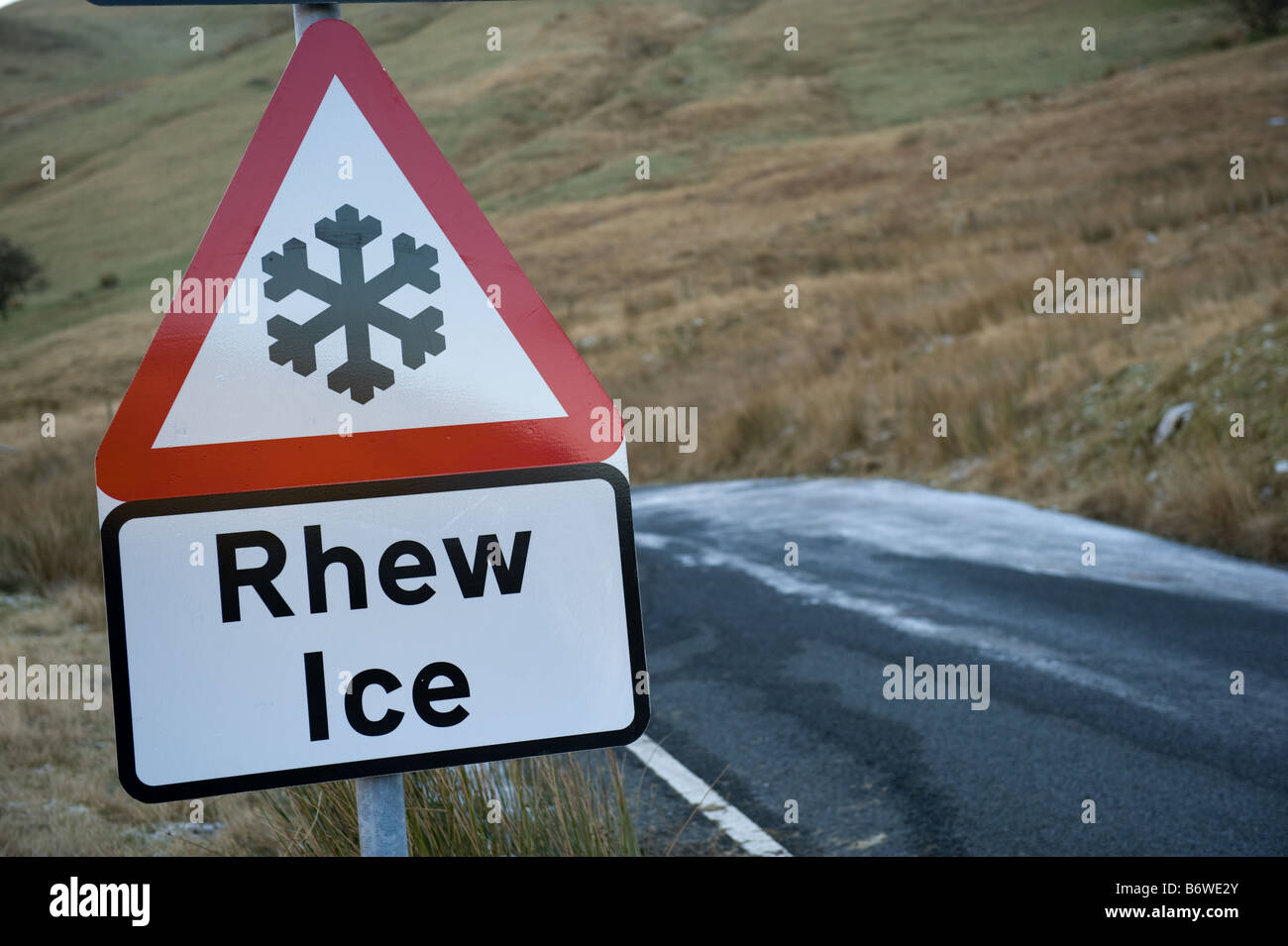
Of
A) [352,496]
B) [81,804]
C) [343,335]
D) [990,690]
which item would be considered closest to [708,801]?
[990,690]

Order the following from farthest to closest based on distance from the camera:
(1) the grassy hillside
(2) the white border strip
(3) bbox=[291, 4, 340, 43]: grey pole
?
(1) the grassy hillside → (2) the white border strip → (3) bbox=[291, 4, 340, 43]: grey pole

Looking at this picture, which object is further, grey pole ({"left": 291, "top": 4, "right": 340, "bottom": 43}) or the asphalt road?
the asphalt road

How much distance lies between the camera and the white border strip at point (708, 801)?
368cm

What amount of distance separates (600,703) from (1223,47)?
59310 mm

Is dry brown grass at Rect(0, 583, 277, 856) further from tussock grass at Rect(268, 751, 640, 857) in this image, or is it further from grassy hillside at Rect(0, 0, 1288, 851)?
tussock grass at Rect(268, 751, 640, 857)

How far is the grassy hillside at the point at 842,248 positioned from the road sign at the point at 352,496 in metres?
2.02

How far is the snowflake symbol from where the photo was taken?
166cm

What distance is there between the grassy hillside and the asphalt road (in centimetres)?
164

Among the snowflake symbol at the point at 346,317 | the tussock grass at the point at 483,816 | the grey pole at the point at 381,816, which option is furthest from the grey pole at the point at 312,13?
the tussock grass at the point at 483,816

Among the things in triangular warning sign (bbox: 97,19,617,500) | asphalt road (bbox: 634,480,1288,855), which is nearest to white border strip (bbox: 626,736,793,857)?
asphalt road (bbox: 634,480,1288,855)

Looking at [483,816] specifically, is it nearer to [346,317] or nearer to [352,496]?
[352,496]

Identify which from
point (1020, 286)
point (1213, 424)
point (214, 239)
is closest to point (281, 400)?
point (214, 239)

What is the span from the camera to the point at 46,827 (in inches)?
149
